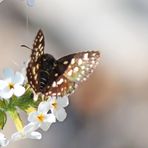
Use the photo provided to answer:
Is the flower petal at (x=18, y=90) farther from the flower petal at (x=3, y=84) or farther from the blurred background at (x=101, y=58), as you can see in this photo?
the blurred background at (x=101, y=58)

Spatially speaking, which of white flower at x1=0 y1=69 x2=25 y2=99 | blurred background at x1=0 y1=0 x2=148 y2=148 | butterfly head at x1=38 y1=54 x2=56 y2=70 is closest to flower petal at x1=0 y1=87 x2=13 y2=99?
white flower at x1=0 y1=69 x2=25 y2=99

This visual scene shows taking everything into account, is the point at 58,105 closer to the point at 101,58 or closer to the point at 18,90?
the point at 18,90

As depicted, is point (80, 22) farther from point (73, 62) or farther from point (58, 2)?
point (73, 62)

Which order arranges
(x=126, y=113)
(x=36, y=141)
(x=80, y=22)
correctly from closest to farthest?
(x=36, y=141), (x=126, y=113), (x=80, y=22)

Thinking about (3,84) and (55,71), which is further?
(55,71)

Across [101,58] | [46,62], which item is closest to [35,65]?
[46,62]

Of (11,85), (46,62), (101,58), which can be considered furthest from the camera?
(101,58)

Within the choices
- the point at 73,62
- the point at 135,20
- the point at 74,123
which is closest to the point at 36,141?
the point at 74,123

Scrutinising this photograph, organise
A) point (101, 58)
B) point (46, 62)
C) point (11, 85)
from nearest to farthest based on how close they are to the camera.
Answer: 1. point (11, 85)
2. point (46, 62)
3. point (101, 58)
